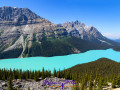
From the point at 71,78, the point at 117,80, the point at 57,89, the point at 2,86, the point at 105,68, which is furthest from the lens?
the point at 105,68

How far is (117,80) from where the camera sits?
67.5m

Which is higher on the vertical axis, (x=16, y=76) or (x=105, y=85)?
(x=16, y=76)

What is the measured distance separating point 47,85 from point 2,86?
2466cm

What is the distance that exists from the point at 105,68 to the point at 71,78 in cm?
8878

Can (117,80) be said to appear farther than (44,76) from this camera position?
No

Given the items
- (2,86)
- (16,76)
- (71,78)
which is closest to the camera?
(2,86)

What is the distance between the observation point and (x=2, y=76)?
68.1 meters

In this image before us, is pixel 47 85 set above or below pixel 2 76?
below

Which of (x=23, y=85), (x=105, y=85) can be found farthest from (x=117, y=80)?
(x=23, y=85)

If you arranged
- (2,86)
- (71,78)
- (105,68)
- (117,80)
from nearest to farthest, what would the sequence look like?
(2,86)
(117,80)
(71,78)
(105,68)

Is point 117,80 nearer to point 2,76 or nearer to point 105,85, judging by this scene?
point 105,85

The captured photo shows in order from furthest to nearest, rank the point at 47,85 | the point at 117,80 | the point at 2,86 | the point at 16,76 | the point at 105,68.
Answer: the point at 105,68 < the point at 16,76 < the point at 117,80 < the point at 47,85 < the point at 2,86

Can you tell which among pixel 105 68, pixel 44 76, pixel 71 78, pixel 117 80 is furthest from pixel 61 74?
pixel 105 68

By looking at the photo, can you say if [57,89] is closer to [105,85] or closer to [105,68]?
[105,85]
